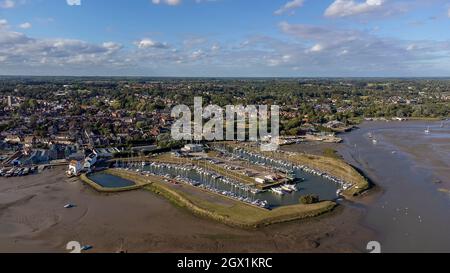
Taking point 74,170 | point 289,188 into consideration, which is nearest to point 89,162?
point 74,170

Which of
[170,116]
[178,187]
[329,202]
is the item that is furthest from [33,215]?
[170,116]

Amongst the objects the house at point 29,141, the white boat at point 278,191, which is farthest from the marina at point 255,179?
the house at point 29,141

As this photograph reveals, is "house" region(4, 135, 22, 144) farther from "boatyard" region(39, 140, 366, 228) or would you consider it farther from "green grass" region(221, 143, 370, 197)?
"green grass" region(221, 143, 370, 197)

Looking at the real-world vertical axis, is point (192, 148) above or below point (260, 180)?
above

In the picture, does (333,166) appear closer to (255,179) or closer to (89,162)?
(255,179)

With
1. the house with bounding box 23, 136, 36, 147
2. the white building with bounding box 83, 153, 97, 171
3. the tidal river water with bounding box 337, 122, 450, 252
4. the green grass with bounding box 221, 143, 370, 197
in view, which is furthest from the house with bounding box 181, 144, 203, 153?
the house with bounding box 23, 136, 36, 147

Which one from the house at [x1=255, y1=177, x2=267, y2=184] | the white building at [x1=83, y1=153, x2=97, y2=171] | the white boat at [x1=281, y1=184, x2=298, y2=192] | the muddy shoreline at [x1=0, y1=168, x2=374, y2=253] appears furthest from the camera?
the white building at [x1=83, y1=153, x2=97, y2=171]

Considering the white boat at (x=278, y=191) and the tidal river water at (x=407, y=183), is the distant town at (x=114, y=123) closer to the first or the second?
the tidal river water at (x=407, y=183)
